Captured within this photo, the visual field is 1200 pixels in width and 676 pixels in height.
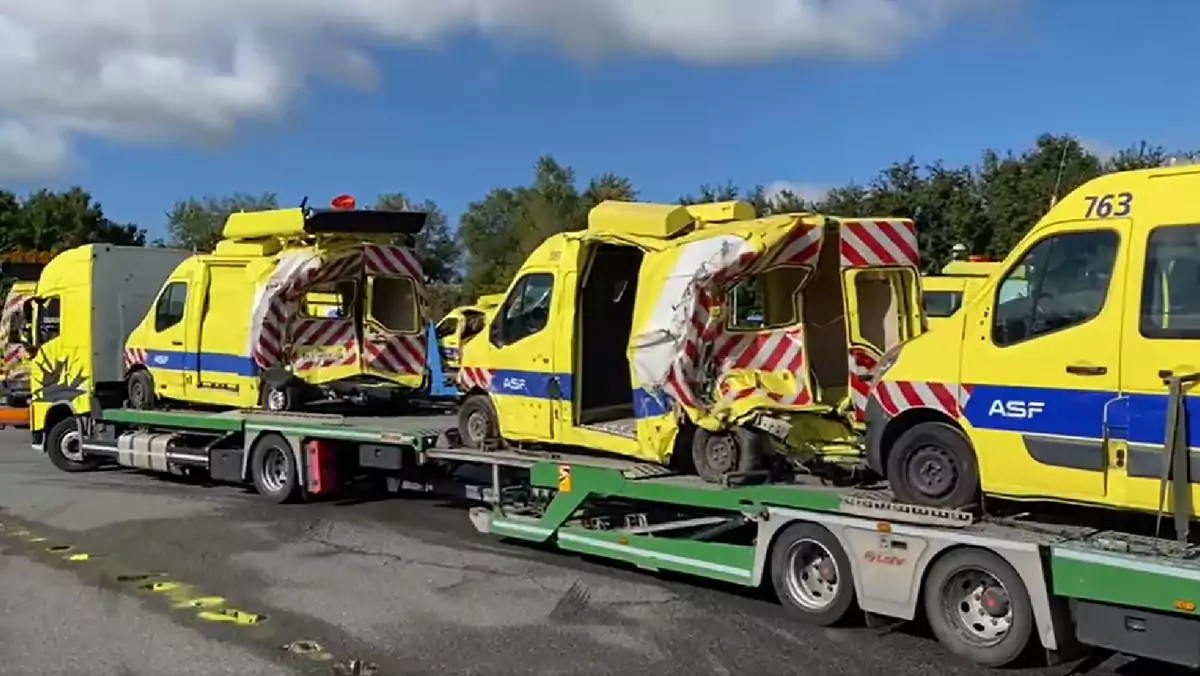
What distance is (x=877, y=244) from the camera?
32.5 feet

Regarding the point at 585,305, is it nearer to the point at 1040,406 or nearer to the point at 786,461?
the point at 786,461

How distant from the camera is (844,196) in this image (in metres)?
35.3

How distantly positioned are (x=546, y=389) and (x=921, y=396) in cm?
419

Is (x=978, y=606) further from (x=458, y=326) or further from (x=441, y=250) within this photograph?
(x=441, y=250)

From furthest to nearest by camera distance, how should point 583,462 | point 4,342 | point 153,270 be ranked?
point 4,342 → point 153,270 → point 583,462

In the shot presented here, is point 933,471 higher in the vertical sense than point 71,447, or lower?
higher

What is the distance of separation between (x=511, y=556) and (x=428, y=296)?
605cm

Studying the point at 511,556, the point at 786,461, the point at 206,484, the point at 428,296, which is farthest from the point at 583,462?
the point at 206,484

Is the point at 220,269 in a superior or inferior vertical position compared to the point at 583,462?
superior

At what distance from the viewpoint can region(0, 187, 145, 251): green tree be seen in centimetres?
5847

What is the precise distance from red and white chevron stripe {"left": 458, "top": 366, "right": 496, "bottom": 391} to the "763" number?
6022 mm

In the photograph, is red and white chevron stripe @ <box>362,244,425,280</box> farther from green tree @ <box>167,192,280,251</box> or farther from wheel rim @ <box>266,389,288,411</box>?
green tree @ <box>167,192,280,251</box>

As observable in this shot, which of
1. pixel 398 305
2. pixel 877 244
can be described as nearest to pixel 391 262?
pixel 398 305

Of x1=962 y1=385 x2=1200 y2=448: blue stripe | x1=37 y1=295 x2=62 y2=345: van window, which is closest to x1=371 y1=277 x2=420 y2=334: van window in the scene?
x1=37 y1=295 x2=62 y2=345: van window
